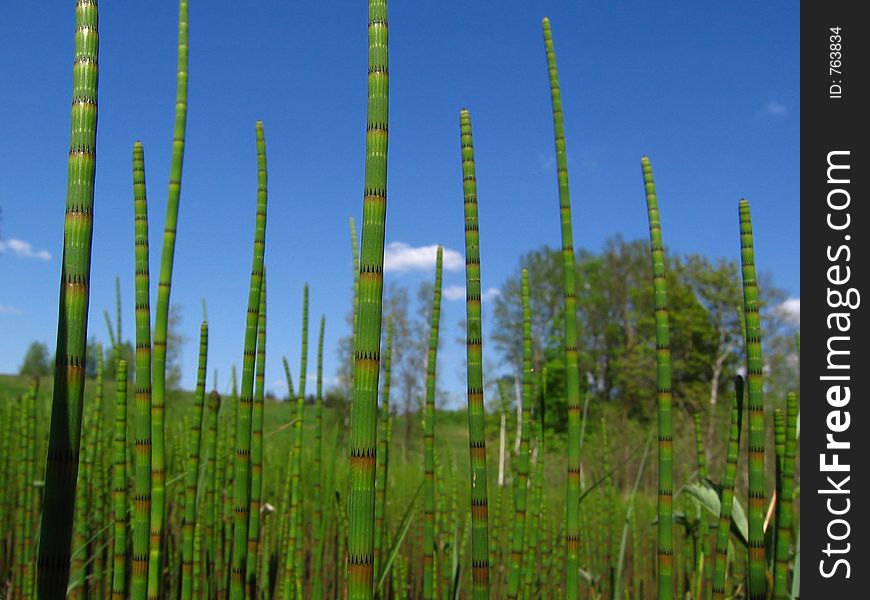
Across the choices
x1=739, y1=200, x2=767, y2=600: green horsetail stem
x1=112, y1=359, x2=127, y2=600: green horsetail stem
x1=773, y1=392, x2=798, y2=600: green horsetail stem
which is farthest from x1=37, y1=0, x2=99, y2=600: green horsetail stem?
x1=773, y1=392, x2=798, y2=600: green horsetail stem

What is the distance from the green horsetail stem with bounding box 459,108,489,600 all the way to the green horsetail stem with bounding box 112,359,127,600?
49 cm

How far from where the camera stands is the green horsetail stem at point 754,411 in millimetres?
997

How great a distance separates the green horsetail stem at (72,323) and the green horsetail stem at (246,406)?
19.3 inches

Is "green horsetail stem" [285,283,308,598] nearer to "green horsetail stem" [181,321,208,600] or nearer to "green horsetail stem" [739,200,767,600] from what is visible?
"green horsetail stem" [181,321,208,600]

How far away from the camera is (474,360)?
99cm

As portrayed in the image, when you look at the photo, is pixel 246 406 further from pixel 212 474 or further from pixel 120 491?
pixel 212 474

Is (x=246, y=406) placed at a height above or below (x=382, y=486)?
above

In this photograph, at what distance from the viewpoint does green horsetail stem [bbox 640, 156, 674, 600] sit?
1.02 metres

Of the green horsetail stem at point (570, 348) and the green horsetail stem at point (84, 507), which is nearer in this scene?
the green horsetail stem at point (570, 348)

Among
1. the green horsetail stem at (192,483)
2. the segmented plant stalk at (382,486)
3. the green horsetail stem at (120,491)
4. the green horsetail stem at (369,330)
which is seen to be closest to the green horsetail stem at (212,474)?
the green horsetail stem at (192,483)

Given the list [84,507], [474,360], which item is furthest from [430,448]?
[84,507]

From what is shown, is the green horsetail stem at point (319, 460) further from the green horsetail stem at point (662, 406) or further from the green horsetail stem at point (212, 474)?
the green horsetail stem at point (662, 406)

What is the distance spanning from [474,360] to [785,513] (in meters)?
0.52
